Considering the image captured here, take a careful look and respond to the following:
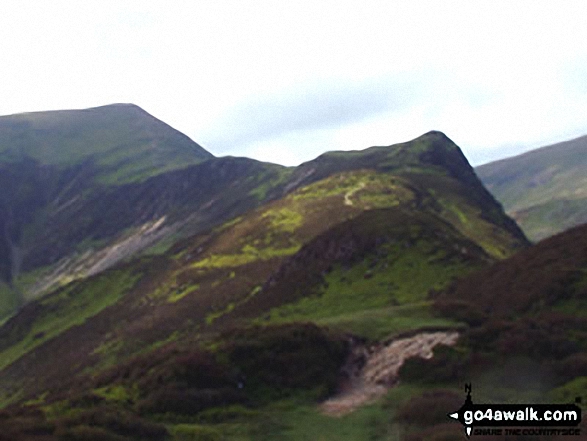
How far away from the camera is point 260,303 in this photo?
86312mm

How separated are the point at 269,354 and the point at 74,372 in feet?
186

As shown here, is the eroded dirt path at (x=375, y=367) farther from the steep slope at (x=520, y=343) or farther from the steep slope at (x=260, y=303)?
the steep slope at (x=260, y=303)

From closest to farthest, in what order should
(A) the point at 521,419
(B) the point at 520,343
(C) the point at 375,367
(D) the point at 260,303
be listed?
(A) the point at 521,419, (B) the point at 520,343, (C) the point at 375,367, (D) the point at 260,303

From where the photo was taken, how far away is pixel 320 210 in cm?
13725

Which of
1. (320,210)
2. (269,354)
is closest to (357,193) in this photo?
(320,210)

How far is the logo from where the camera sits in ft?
90.2

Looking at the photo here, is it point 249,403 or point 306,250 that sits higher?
point 306,250

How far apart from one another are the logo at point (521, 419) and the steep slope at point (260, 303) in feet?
34.3

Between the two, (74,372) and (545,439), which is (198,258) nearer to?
(74,372)

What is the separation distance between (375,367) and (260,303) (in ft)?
143

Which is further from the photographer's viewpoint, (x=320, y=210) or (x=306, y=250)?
(x=320, y=210)

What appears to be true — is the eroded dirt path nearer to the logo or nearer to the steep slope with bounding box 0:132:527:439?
the steep slope with bounding box 0:132:527:439

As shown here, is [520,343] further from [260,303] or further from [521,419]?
[260,303]

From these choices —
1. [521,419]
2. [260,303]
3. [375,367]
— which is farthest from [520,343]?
[260,303]
